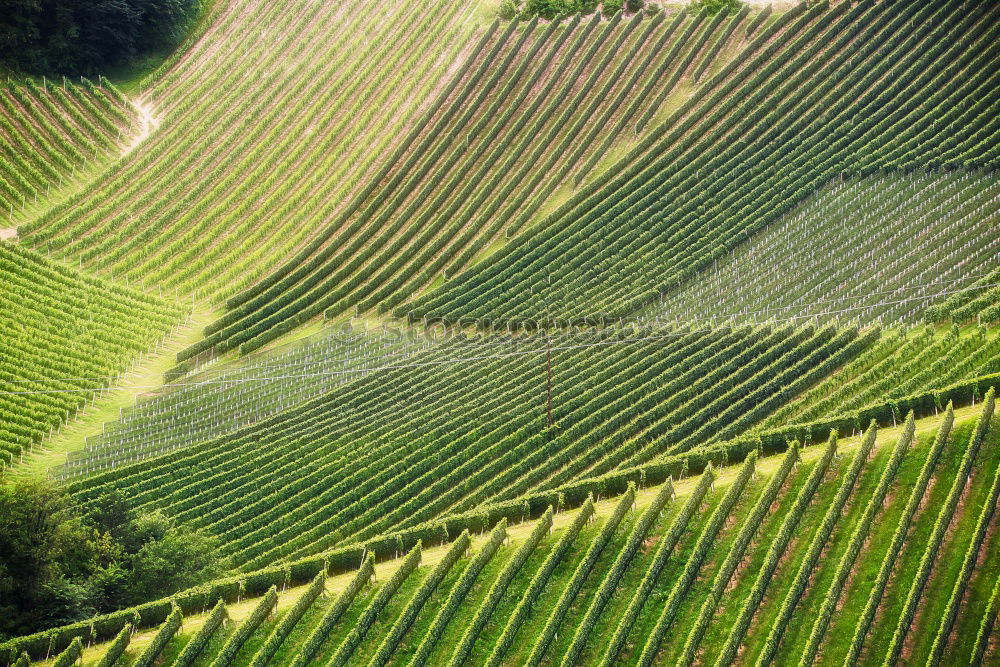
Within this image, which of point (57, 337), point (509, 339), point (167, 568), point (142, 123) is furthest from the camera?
point (142, 123)

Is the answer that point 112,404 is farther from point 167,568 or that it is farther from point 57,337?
point 167,568

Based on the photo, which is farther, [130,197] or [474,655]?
[130,197]

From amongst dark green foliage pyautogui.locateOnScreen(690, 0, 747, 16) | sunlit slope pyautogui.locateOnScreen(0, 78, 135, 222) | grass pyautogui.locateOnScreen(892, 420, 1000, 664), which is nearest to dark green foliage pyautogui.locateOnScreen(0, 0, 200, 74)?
sunlit slope pyautogui.locateOnScreen(0, 78, 135, 222)

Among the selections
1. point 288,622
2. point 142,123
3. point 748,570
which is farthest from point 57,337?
point 748,570

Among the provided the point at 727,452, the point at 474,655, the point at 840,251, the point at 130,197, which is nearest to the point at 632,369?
the point at 727,452

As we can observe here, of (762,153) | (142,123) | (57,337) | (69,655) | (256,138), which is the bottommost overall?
(69,655)

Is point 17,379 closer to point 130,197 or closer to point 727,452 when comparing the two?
point 130,197

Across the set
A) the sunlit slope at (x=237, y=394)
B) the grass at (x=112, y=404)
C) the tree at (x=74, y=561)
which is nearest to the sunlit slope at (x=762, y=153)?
the sunlit slope at (x=237, y=394)

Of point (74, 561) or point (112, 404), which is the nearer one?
point (74, 561)
